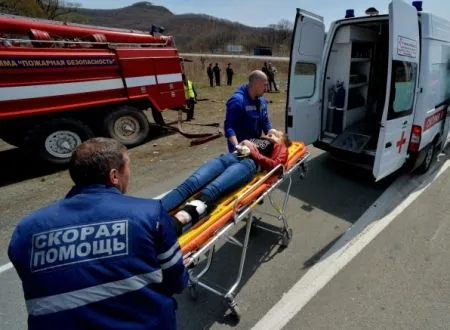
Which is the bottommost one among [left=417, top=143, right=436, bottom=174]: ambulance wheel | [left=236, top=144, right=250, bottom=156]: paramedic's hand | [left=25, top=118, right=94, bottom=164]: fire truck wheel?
[left=417, top=143, right=436, bottom=174]: ambulance wheel

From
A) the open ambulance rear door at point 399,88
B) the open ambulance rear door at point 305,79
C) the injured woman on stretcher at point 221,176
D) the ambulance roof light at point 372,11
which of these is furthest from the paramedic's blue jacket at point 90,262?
the ambulance roof light at point 372,11

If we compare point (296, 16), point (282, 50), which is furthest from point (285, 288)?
point (282, 50)

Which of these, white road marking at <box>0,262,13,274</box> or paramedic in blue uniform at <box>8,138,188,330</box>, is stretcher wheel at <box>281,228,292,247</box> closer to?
paramedic in blue uniform at <box>8,138,188,330</box>

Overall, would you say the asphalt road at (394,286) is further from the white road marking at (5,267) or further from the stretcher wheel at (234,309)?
the white road marking at (5,267)

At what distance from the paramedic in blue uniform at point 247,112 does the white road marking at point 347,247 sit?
62.4 inches

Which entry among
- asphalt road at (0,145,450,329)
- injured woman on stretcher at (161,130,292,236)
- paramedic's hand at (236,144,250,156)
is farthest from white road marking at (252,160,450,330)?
paramedic's hand at (236,144,250,156)

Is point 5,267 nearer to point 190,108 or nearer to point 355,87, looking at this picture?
point 355,87

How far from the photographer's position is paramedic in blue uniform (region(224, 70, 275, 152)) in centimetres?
362

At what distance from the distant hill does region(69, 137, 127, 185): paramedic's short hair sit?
200 feet

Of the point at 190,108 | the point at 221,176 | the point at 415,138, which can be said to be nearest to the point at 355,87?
the point at 415,138

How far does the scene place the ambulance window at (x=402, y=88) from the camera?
3.88 m

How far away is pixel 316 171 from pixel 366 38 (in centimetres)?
274

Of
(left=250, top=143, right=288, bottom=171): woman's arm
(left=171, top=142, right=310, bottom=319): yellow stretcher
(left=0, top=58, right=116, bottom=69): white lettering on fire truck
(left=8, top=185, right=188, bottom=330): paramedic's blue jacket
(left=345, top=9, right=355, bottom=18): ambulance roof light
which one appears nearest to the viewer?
(left=8, top=185, right=188, bottom=330): paramedic's blue jacket

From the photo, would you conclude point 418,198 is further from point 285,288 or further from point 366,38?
point 366,38
